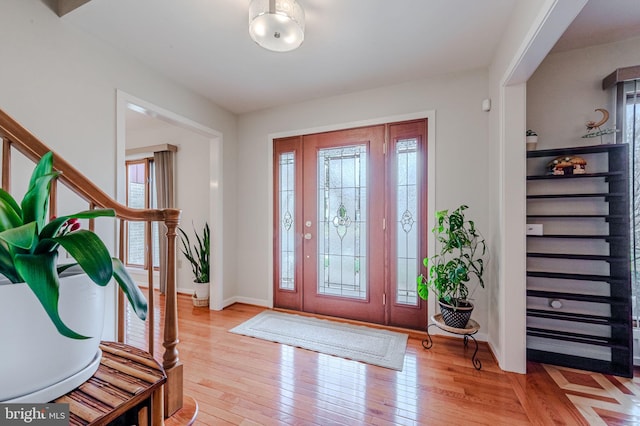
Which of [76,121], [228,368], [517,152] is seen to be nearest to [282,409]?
[228,368]

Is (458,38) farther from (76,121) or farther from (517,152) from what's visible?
(76,121)

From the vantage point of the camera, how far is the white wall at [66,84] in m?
1.73

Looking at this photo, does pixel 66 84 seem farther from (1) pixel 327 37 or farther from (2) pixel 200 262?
(2) pixel 200 262

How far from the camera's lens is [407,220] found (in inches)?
112

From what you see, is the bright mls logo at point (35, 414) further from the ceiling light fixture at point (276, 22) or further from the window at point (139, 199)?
the window at point (139, 199)

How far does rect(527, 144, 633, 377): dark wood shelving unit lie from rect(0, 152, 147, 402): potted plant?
106 inches

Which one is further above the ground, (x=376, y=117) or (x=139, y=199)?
(x=376, y=117)

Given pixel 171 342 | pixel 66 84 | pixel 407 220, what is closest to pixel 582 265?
pixel 407 220

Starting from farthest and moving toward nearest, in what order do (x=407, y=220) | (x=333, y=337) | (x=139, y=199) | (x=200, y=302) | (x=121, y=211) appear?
(x=139, y=199) → (x=200, y=302) → (x=407, y=220) → (x=333, y=337) → (x=121, y=211)

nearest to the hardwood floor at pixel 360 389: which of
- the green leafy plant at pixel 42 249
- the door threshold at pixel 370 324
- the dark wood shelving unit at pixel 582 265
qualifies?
the door threshold at pixel 370 324

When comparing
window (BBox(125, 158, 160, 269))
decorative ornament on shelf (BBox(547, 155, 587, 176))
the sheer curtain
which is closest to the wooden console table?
decorative ornament on shelf (BBox(547, 155, 587, 176))

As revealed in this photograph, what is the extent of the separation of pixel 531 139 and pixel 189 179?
4255mm

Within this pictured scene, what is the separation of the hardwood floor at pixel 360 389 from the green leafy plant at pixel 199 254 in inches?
50.8

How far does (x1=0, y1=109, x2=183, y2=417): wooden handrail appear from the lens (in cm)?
102
